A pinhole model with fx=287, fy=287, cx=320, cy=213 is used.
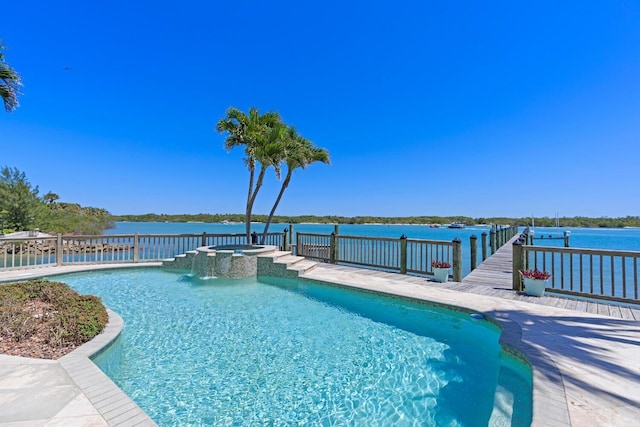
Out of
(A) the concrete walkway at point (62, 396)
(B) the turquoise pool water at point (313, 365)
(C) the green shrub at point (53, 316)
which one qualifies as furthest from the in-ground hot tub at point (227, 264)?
(A) the concrete walkway at point (62, 396)

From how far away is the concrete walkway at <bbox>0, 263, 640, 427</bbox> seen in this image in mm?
1848

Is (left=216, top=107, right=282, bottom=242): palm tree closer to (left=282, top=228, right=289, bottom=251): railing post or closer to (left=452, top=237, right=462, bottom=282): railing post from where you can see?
(left=282, top=228, right=289, bottom=251): railing post

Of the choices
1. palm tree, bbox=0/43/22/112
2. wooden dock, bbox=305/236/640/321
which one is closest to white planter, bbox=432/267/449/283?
wooden dock, bbox=305/236/640/321

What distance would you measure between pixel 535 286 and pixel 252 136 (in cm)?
800

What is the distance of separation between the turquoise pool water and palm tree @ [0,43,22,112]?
14.2 ft

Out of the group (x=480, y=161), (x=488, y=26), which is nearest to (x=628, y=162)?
(x=480, y=161)

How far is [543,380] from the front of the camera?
2.34 metres

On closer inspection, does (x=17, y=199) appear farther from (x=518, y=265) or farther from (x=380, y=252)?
(x=518, y=265)

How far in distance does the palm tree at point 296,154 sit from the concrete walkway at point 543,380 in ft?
22.8

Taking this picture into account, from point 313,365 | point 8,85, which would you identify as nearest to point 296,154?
point 8,85

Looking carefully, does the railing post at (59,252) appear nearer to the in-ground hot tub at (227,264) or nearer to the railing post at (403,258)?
the in-ground hot tub at (227,264)

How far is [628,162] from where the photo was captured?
1797 cm

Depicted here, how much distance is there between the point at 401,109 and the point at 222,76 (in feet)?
27.8

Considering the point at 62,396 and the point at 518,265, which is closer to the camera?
the point at 62,396
